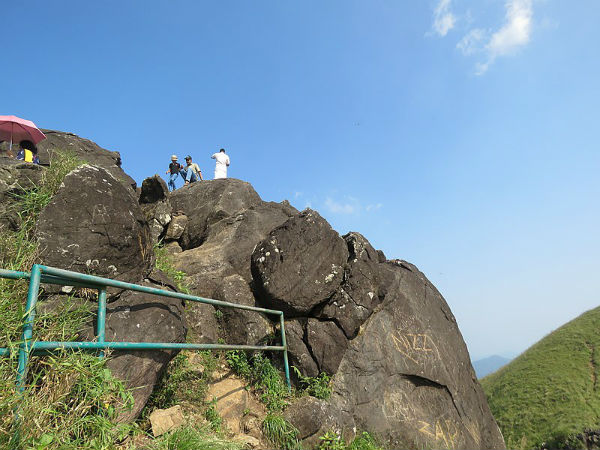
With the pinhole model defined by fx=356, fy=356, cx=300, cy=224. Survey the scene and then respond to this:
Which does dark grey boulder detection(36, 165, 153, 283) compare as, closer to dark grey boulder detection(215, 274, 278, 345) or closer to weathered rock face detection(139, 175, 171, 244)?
dark grey boulder detection(215, 274, 278, 345)

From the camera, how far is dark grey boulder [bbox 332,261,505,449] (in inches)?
278

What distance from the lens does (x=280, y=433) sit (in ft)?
17.4

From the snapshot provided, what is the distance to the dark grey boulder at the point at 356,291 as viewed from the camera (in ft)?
24.8

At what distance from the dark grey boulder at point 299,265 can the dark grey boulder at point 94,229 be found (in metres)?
2.51

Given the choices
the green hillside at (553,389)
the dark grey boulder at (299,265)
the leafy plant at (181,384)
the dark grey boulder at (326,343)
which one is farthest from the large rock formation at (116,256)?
the green hillside at (553,389)

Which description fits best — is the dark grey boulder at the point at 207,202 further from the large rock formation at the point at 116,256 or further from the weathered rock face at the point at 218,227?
the large rock formation at the point at 116,256

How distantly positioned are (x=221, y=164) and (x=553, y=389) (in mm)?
31113

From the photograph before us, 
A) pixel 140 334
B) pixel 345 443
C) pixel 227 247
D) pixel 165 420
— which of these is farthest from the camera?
pixel 227 247

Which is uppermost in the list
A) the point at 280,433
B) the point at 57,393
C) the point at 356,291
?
the point at 356,291

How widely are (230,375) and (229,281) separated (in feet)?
6.97

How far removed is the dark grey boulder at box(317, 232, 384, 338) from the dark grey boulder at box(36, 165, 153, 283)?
13.0 feet

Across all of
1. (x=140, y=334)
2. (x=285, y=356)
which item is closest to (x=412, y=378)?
(x=285, y=356)

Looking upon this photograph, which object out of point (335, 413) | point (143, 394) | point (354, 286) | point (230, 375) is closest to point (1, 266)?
point (143, 394)

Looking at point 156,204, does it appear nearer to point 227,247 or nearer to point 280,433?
point 227,247
